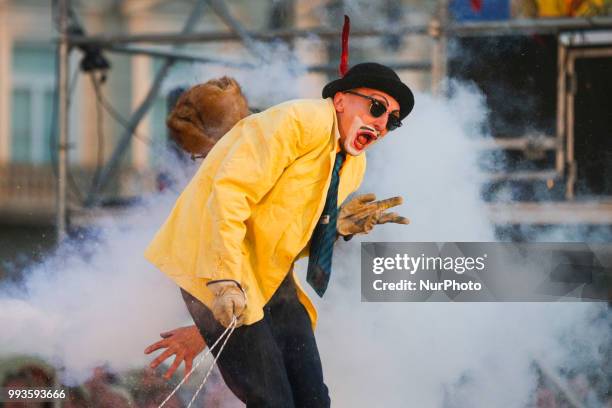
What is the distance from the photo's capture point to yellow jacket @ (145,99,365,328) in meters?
3.56

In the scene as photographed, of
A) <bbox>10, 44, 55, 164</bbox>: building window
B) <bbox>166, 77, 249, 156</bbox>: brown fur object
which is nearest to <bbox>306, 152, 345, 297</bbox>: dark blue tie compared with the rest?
<bbox>166, 77, 249, 156</bbox>: brown fur object

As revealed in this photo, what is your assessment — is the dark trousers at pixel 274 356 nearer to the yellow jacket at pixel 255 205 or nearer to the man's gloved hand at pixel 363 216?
the yellow jacket at pixel 255 205

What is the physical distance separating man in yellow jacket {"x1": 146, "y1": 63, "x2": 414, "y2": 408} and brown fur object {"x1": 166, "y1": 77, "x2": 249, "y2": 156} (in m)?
0.51

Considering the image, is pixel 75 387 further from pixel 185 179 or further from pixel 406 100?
pixel 406 100

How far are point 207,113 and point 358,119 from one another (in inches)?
29.2

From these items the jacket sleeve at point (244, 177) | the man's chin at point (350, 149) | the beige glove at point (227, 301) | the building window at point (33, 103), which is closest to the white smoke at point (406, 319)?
the man's chin at point (350, 149)

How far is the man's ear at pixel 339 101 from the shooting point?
12.8 feet

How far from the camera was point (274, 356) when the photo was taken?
3.65 meters

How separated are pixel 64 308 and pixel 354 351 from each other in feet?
3.52

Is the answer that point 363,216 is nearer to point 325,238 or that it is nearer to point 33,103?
point 325,238

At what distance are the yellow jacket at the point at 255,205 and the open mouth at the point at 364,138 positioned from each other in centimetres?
8

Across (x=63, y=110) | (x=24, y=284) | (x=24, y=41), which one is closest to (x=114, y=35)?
(x=63, y=110)

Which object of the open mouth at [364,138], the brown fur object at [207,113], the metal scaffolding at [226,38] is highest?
the metal scaffolding at [226,38]

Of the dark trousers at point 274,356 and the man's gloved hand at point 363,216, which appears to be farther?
the man's gloved hand at point 363,216
